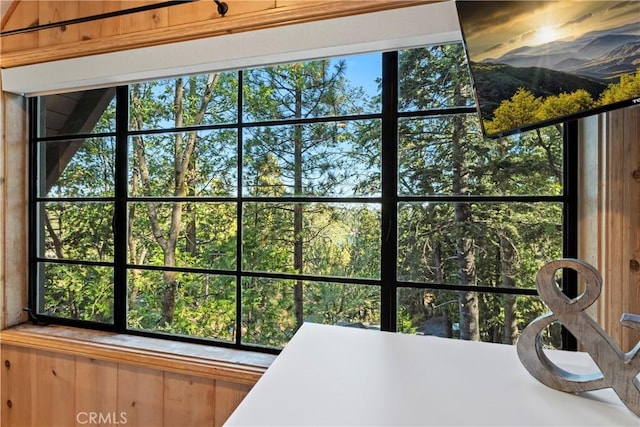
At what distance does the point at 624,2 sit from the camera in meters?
0.64

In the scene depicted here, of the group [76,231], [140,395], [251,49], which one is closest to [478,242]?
[251,49]

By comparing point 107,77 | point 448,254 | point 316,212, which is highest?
point 107,77

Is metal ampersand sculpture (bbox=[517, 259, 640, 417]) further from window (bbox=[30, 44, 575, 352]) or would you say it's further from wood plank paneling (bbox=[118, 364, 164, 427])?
wood plank paneling (bbox=[118, 364, 164, 427])

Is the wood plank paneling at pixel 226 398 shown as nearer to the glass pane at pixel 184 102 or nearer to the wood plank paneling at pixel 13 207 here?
the glass pane at pixel 184 102

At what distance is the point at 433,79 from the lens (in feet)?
4.03

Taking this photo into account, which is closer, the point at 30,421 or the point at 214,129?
the point at 214,129

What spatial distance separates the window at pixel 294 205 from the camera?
1.17 metres

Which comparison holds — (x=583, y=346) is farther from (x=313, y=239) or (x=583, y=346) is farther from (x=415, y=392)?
(x=313, y=239)

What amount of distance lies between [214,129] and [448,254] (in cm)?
116

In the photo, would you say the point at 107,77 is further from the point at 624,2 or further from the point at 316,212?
the point at 624,2

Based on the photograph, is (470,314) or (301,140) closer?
(470,314)

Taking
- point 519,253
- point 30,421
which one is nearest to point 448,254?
point 519,253

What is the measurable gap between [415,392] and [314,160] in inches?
38.0
